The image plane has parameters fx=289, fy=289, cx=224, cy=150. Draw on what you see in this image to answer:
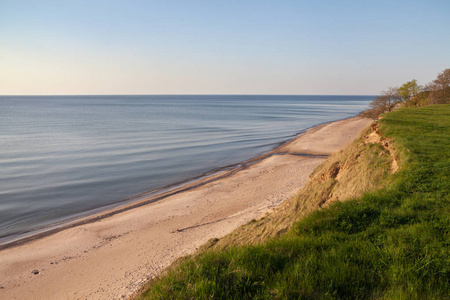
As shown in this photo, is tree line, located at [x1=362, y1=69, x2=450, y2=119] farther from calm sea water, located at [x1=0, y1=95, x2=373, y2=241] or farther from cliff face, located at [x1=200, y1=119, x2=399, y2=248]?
cliff face, located at [x1=200, y1=119, x2=399, y2=248]

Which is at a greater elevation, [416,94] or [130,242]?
[416,94]

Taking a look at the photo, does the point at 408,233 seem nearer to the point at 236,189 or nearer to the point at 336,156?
the point at 336,156

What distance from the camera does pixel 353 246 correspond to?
4.61 m

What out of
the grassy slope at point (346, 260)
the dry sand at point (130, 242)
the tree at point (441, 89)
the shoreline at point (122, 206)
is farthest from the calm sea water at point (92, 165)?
the tree at point (441, 89)

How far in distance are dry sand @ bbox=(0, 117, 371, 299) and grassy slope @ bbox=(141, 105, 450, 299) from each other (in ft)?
10.4

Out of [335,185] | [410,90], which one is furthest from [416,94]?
[335,185]

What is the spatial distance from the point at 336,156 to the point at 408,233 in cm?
727

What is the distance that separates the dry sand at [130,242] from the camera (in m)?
9.06

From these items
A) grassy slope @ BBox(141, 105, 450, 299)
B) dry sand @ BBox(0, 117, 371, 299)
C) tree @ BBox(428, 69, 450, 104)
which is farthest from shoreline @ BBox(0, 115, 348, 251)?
tree @ BBox(428, 69, 450, 104)

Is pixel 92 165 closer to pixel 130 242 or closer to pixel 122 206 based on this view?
pixel 122 206

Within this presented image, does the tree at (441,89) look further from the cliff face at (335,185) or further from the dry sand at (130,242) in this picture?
the cliff face at (335,185)

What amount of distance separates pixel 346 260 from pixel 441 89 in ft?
133

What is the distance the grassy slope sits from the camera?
11.8ft

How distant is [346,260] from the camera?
166 inches
